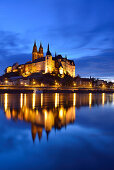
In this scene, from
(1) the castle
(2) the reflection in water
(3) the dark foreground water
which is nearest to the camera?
(3) the dark foreground water

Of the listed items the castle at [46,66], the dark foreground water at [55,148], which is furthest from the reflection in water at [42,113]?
the castle at [46,66]

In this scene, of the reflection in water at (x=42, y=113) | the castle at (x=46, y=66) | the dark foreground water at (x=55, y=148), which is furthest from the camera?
the castle at (x=46, y=66)

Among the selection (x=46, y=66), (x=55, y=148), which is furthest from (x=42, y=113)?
(x=46, y=66)

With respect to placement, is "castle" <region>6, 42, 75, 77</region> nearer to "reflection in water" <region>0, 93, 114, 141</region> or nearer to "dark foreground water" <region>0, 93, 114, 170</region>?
"reflection in water" <region>0, 93, 114, 141</region>

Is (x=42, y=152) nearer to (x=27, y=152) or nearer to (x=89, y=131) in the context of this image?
(x=27, y=152)

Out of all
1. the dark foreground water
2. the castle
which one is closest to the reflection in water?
the dark foreground water

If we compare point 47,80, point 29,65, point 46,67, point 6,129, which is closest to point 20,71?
point 29,65

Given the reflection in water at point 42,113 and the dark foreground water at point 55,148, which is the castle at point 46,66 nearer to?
the reflection in water at point 42,113

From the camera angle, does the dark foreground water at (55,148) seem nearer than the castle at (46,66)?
Yes

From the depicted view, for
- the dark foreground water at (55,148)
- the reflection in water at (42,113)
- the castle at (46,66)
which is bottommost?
the dark foreground water at (55,148)

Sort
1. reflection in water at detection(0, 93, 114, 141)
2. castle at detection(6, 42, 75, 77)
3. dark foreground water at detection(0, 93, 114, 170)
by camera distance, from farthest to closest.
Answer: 1. castle at detection(6, 42, 75, 77)
2. reflection in water at detection(0, 93, 114, 141)
3. dark foreground water at detection(0, 93, 114, 170)

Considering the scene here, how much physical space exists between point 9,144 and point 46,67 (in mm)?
88542

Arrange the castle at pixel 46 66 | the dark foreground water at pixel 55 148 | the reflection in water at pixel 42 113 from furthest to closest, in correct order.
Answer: the castle at pixel 46 66
the reflection in water at pixel 42 113
the dark foreground water at pixel 55 148

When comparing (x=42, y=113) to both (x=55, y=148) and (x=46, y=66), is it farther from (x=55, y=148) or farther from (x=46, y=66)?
(x=46, y=66)
